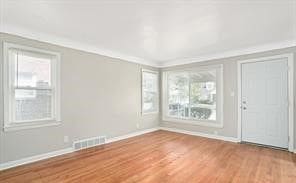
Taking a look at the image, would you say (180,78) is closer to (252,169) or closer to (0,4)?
(252,169)

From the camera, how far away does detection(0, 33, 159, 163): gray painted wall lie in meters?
3.02

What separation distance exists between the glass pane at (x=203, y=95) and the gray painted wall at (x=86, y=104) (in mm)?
1747

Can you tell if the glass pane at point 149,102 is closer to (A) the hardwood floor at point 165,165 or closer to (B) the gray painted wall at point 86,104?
(B) the gray painted wall at point 86,104

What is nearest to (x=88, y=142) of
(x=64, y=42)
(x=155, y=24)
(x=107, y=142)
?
(x=107, y=142)

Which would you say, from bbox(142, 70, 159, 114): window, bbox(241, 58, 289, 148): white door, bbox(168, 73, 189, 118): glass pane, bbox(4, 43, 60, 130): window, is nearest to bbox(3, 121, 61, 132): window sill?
bbox(4, 43, 60, 130): window

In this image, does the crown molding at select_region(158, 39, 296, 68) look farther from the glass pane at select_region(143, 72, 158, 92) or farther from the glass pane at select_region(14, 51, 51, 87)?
the glass pane at select_region(14, 51, 51, 87)

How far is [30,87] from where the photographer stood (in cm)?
313

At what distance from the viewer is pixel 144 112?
5.53m

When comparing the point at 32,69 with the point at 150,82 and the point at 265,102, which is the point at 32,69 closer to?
the point at 150,82

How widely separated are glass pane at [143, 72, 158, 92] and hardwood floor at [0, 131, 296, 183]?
220cm

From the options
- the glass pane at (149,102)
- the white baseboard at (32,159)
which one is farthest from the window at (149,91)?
the white baseboard at (32,159)

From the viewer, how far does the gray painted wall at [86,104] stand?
302 centimetres

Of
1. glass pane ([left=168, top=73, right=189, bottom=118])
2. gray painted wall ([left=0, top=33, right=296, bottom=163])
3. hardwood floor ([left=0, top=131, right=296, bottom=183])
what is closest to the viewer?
hardwood floor ([left=0, top=131, right=296, bottom=183])

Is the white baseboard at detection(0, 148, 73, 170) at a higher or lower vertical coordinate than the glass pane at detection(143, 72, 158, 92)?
lower
